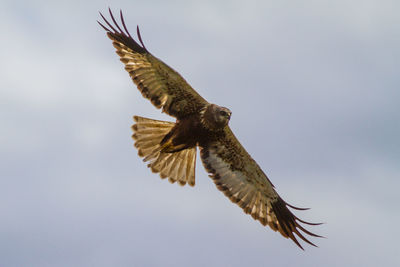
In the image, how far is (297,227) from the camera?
40.4 feet

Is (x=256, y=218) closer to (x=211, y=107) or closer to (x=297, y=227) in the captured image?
(x=297, y=227)

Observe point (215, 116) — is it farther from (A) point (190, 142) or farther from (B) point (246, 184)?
(B) point (246, 184)

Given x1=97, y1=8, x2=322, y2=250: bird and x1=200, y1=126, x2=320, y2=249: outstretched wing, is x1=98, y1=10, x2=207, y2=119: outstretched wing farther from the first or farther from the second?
x1=200, y1=126, x2=320, y2=249: outstretched wing

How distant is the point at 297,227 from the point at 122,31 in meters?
4.88

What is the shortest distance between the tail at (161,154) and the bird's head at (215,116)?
71 cm

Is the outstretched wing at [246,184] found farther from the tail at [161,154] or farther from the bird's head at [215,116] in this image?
the bird's head at [215,116]

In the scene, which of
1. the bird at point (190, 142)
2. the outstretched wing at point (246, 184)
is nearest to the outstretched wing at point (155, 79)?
the bird at point (190, 142)

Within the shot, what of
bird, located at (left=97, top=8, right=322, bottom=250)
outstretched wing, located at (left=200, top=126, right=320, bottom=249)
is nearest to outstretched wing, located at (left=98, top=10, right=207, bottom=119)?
bird, located at (left=97, top=8, right=322, bottom=250)

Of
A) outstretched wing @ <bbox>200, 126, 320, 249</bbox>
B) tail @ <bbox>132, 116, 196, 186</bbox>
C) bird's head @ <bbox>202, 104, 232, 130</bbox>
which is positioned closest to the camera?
bird's head @ <bbox>202, 104, 232, 130</bbox>

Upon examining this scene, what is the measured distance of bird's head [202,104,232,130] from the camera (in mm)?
11516

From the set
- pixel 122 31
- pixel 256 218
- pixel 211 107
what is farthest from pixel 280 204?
pixel 122 31

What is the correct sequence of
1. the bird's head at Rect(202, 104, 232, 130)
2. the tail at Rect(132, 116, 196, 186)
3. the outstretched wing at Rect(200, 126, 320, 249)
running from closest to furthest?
the bird's head at Rect(202, 104, 232, 130)
the tail at Rect(132, 116, 196, 186)
the outstretched wing at Rect(200, 126, 320, 249)

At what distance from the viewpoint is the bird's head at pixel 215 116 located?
1152 cm

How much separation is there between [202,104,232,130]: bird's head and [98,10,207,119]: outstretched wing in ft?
0.91
